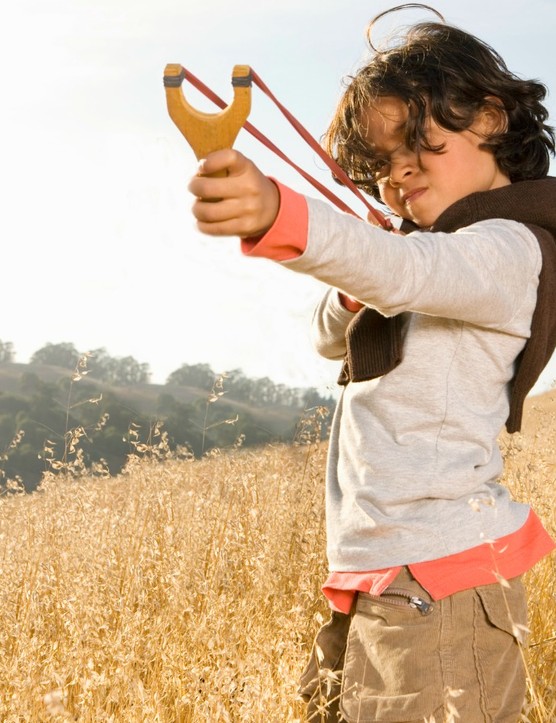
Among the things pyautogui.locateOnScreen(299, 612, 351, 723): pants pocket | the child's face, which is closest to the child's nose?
the child's face

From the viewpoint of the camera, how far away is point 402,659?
1.49 metres

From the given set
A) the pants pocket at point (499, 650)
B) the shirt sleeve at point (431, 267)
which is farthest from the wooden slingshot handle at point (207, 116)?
the pants pocket at point (499, 650)

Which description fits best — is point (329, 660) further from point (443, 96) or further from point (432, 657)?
point (443, 96)

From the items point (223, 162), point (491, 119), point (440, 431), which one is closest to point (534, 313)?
Result: point (440, 431)

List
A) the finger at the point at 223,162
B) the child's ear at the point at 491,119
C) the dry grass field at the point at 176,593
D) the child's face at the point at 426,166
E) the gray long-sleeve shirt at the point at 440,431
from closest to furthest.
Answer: the finger at the point at 223,162 < the gray long-sleeve shirt at the point at 440,431 < the child's face at the point at 426,166 < the child's ear at the point at 491,119 < the dry grass field at the point at 176,593

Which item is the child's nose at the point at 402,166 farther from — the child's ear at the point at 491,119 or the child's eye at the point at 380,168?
the child's ear at the point at 491,119

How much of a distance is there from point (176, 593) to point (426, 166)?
1590mm

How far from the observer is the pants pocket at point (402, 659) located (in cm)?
149

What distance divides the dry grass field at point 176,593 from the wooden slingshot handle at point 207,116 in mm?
1271

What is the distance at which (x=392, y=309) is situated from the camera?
1.24 metres

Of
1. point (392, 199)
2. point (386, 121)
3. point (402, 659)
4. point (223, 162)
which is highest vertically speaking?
point (386, 121)

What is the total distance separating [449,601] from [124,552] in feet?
5.99

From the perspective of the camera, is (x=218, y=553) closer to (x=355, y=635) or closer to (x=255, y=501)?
(x=255, y=501)

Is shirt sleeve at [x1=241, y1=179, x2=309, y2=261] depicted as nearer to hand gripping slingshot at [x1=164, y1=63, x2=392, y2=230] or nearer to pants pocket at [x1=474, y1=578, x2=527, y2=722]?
hand gripping slingshot at [x1=164, y1=63, x2=392, y2=230]
